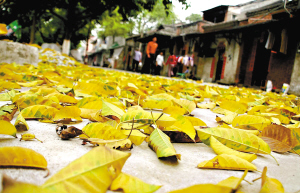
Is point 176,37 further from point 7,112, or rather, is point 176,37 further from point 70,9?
point 7,112

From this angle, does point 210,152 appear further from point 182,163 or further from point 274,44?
point 274,44

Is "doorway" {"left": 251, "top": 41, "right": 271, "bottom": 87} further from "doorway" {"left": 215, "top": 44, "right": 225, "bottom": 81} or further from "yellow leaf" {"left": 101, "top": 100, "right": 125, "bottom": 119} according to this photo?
"yellow leaf" {"left": 101, "top": 100, "right": 125, "bottom": 119}

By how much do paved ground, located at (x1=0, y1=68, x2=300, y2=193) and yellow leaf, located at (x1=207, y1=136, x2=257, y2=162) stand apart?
0.04m

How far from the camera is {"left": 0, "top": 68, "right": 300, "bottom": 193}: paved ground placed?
49 centimetres

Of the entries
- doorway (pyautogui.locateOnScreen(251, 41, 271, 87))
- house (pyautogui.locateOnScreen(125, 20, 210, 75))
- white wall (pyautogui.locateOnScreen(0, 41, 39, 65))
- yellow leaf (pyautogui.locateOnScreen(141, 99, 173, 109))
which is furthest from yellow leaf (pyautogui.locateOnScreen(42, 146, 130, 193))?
house (pyautogui.locateOnScreen(125, 20, 210, 75))

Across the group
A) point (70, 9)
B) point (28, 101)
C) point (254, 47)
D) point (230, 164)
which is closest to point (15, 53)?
point (28, 101)

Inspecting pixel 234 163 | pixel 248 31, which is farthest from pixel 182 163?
pixel 248 31

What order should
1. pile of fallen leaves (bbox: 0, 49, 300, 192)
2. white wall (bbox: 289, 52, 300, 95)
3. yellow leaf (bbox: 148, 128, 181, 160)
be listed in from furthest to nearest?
white wall (bbox: 289, 52, 300, 95) → yellow leaf (bbox: 148, 128, 181, 160) → pile of fallen leaves (bbox: 0, 49, 300, 192)

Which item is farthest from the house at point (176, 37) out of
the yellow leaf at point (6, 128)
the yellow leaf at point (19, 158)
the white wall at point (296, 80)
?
the yellow leaf at point (19, 158)

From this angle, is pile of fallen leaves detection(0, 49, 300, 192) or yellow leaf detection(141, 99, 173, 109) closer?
pile of fallen leaves detection(0, 49, 300, 192)

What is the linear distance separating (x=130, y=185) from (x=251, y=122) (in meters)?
0.75

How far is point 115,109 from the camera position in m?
0.91

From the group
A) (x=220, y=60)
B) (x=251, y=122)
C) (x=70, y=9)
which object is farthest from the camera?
(x=220, y=60)

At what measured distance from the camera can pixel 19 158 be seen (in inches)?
18.6
